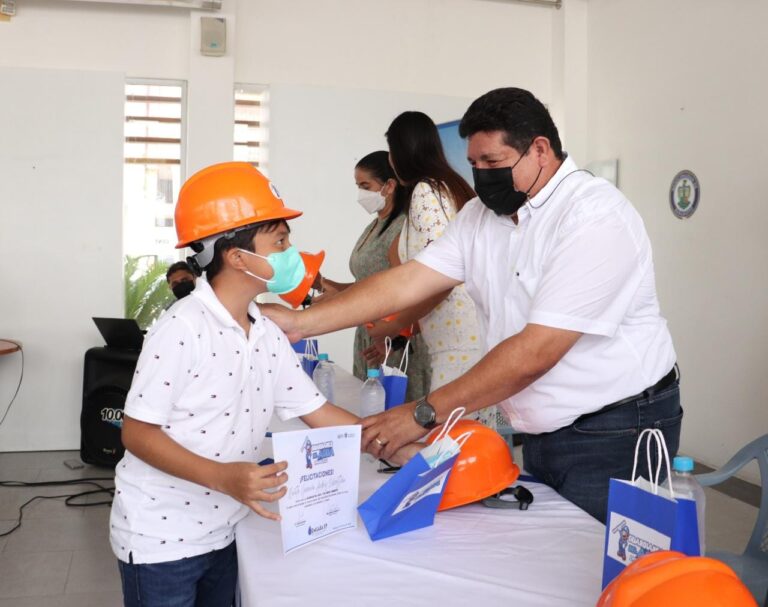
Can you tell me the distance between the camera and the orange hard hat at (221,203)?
5.34 ft

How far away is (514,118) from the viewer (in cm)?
186

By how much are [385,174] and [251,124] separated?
2.78 meters

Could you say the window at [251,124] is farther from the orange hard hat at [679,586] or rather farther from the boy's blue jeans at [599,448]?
the orange hard hat at [679,586]

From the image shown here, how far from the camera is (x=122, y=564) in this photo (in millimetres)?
1590

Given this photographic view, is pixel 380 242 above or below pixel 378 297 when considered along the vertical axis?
above

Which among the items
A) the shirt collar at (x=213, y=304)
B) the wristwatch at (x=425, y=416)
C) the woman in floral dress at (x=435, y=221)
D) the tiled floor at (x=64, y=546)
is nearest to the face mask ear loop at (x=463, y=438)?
the wristwatch at (x=425, y=416)

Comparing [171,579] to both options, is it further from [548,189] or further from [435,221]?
[435,221]

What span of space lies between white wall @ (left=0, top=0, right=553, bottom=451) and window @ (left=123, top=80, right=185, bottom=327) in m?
0.16

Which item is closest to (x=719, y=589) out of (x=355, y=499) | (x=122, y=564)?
(x=355, y=499)

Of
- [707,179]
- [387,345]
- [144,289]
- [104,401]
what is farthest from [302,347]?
[707,179]

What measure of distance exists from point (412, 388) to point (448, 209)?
78 cm

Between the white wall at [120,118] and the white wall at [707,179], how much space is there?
1.39m

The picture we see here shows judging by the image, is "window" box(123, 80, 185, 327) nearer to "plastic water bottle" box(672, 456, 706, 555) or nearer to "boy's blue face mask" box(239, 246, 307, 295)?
"boy's blue face mask" box(239, 246, 307, 295)

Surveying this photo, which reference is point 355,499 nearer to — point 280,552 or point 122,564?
point 280,552
